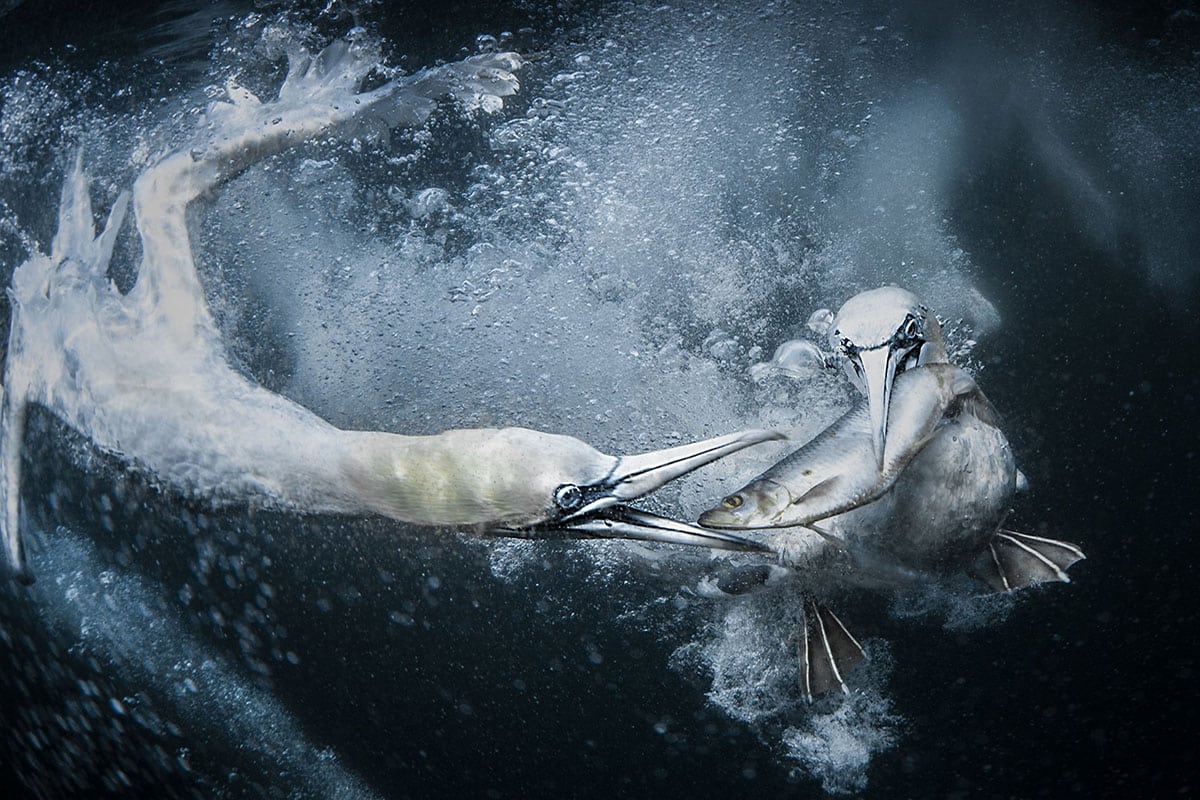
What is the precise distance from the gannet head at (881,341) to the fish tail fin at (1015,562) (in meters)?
0.16

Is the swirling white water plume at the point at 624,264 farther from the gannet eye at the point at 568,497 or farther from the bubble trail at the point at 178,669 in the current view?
the bubble trail at the point at 178,669

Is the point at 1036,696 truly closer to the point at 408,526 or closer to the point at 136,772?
the point at 408,526

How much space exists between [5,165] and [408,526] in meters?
0.60

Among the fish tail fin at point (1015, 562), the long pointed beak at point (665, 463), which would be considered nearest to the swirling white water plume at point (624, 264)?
the long pointed beak at point (665, 463)

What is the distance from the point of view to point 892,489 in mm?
849

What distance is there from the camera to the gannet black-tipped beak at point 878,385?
82 cm

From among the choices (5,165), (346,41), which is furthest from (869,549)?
(5,165)

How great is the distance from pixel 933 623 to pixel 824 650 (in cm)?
10

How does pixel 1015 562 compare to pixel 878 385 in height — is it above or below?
below

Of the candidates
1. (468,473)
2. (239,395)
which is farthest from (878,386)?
Result: (239,395)

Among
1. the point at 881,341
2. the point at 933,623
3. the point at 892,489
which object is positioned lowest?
the point at 933,623

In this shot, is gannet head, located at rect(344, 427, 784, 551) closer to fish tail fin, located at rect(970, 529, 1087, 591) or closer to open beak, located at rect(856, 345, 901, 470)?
open beak, located at rect(856, 345, 901, 470)

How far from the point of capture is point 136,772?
1.13m

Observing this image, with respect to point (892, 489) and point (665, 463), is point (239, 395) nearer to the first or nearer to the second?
point (665, 463)
